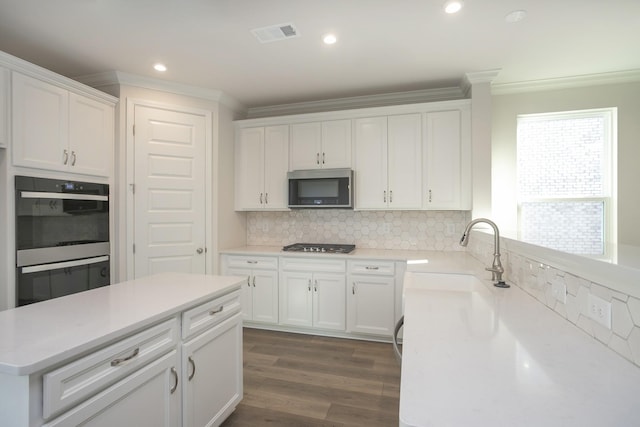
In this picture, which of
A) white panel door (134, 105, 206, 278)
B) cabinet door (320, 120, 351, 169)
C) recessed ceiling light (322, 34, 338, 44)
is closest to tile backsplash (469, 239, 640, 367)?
recessed ceiling light (322, 34, 338, 44)

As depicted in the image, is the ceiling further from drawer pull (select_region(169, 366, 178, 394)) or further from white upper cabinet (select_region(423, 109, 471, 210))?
drawer pull (select_region(169, 366, 178, 394))

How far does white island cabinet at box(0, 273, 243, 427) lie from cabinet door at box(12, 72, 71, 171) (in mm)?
1320

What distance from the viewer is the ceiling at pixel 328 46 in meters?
1.97

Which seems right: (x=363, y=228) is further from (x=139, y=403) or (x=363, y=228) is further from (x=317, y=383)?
(x=139, y=403)

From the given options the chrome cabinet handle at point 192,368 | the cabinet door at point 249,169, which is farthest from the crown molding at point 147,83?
the chrome cabinet handle at point 192,368

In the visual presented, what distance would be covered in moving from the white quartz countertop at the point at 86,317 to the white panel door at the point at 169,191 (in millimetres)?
1308

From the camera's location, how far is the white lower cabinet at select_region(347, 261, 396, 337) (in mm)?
3020

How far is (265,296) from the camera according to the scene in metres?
3.39

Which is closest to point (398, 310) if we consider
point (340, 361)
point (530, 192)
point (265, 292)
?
point (340, 361)

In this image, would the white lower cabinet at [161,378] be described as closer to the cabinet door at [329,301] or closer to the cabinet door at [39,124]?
the cabinet door at [329,301]

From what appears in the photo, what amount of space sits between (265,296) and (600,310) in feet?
9.53

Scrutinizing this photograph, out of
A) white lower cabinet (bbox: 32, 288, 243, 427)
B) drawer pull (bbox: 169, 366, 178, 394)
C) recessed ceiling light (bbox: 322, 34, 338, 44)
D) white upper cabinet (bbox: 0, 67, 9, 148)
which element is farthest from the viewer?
recessed ceiling light (bbox: 322, 34, 338, 44)

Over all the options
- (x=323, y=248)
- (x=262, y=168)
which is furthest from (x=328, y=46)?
(x=323, y=248)

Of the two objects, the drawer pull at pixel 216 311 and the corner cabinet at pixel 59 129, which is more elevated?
the corner cabinet at pixel 59 129
